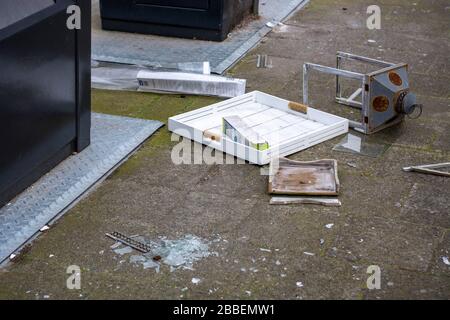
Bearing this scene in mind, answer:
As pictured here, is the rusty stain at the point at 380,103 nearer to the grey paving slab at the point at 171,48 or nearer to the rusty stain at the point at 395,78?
the rusty stain at the point at 395,78

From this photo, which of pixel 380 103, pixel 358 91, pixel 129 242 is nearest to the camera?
pixel 129 242

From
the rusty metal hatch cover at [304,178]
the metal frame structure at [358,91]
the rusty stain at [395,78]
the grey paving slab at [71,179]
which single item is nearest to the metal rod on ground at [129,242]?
the grey paving slab at [71,179]

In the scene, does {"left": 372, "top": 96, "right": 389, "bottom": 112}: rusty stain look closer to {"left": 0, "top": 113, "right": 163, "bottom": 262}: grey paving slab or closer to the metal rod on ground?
{"left": 0, "top": 113, "right": 163, "bottom": 262}: grey paving slab

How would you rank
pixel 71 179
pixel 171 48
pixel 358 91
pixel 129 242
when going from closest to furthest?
pixel 129 242 < pixel 71 179 < pixel 358 91 < pixel 171 48

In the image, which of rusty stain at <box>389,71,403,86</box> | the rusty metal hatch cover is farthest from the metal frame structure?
the rusty metal hatch cover

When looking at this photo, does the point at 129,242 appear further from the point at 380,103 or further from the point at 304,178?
the point at 380,103

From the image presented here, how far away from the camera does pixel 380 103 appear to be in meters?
6.26

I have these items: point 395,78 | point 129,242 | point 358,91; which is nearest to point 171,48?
point 358,91

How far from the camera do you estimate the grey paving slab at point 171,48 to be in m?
7.83

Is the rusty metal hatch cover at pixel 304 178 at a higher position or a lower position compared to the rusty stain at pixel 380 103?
lower

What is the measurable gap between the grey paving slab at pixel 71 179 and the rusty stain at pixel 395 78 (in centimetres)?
182

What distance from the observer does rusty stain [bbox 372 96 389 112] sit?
623 cm

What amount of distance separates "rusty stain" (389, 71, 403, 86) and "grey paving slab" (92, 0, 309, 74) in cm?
181

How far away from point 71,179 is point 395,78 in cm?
261
